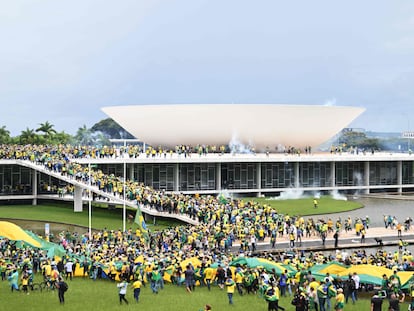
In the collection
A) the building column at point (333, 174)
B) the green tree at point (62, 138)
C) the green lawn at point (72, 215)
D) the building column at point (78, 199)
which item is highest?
the green tree at point (62, 138)

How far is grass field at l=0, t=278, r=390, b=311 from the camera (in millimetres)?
16297

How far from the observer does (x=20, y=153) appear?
42375 millimetres

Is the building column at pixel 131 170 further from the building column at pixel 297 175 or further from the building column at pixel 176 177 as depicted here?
the building column at pixel 297 175

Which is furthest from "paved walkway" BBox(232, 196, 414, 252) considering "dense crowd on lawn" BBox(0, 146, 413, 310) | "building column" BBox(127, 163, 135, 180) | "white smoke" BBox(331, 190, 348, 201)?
"building column" BBox(127, 163, 135, 180)

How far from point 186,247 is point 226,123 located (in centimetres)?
2949

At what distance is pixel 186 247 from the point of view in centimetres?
2392

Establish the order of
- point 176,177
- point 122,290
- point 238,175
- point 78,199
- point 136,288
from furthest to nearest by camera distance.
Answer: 1. point 238,175
2. point 176,177
3. point 78,199
4. point 136,288
5. point 122,290

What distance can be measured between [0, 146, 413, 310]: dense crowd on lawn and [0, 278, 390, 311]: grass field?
0.40 meters

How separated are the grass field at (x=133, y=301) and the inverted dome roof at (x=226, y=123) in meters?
34.2

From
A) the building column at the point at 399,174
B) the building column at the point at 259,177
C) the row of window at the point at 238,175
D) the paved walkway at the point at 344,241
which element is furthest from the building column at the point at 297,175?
the paved walkway at the point at 344,241

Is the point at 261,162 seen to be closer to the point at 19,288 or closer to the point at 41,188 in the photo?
the point at 41,188

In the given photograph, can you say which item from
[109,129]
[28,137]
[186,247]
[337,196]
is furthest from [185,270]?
[109,129]

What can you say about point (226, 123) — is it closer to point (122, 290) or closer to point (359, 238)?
point (359, 238)

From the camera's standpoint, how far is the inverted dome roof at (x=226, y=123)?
172 ft
